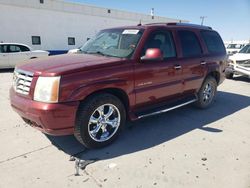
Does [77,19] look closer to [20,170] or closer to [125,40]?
[125,40]

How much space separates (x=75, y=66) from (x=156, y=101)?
1.76 meters

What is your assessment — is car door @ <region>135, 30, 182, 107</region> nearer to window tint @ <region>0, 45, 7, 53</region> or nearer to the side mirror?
the side mirror

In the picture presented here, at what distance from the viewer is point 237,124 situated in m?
4.82

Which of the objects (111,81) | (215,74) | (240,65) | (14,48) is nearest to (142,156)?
(111,81)

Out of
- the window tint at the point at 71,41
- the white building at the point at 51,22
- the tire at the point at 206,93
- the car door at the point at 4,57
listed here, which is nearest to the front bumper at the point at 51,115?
the tire at the point at 206,93

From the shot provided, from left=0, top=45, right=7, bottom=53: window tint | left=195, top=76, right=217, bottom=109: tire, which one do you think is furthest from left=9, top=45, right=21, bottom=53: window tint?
left=195, top=76, right=217, bottom=109: tire

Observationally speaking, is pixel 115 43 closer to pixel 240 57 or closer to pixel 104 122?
pixel 104 122

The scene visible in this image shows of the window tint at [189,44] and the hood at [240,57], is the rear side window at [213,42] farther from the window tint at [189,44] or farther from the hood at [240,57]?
the hood at [240,57]

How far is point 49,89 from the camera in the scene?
2945 millimetres

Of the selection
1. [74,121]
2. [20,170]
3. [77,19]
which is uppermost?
[77,19]

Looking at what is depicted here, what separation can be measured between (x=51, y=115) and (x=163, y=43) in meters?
2.51

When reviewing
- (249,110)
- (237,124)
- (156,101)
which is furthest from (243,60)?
(156,101)

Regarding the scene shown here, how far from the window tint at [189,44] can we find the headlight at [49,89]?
2797 mm

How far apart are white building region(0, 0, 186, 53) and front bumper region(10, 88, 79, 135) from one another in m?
15.9
